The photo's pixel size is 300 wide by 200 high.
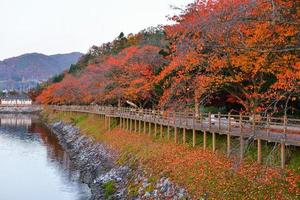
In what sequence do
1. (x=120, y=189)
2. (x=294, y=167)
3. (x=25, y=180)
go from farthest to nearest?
(x=25, y=180) < (x=120, y=189) < (x=294, y=167)

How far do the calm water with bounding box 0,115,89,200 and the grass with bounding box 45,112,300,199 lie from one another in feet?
15.5

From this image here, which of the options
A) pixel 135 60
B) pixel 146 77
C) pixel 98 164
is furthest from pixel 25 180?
pixel 135 60

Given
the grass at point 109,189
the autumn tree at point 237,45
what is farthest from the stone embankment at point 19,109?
the autumn tree at point 237,45

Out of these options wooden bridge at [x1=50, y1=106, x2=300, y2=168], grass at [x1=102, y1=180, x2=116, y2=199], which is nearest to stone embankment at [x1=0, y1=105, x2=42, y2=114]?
wooden bridge at [x1=50, y1=106, x2=300, y2=168]

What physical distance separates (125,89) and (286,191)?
1324 inches

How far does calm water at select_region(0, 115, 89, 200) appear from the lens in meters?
30.2

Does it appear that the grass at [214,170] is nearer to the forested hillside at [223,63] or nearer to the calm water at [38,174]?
the forested hillside at [223,63]

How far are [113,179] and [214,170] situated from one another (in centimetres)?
994

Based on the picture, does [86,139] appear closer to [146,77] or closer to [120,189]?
[146,77]

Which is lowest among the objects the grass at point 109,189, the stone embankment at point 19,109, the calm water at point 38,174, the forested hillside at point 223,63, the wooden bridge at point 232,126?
the calm water at point 38,174

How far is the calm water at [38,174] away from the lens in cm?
3020

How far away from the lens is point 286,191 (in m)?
17.1

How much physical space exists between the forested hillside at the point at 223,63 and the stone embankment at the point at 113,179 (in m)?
4.95

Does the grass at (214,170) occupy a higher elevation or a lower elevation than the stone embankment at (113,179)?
higher
